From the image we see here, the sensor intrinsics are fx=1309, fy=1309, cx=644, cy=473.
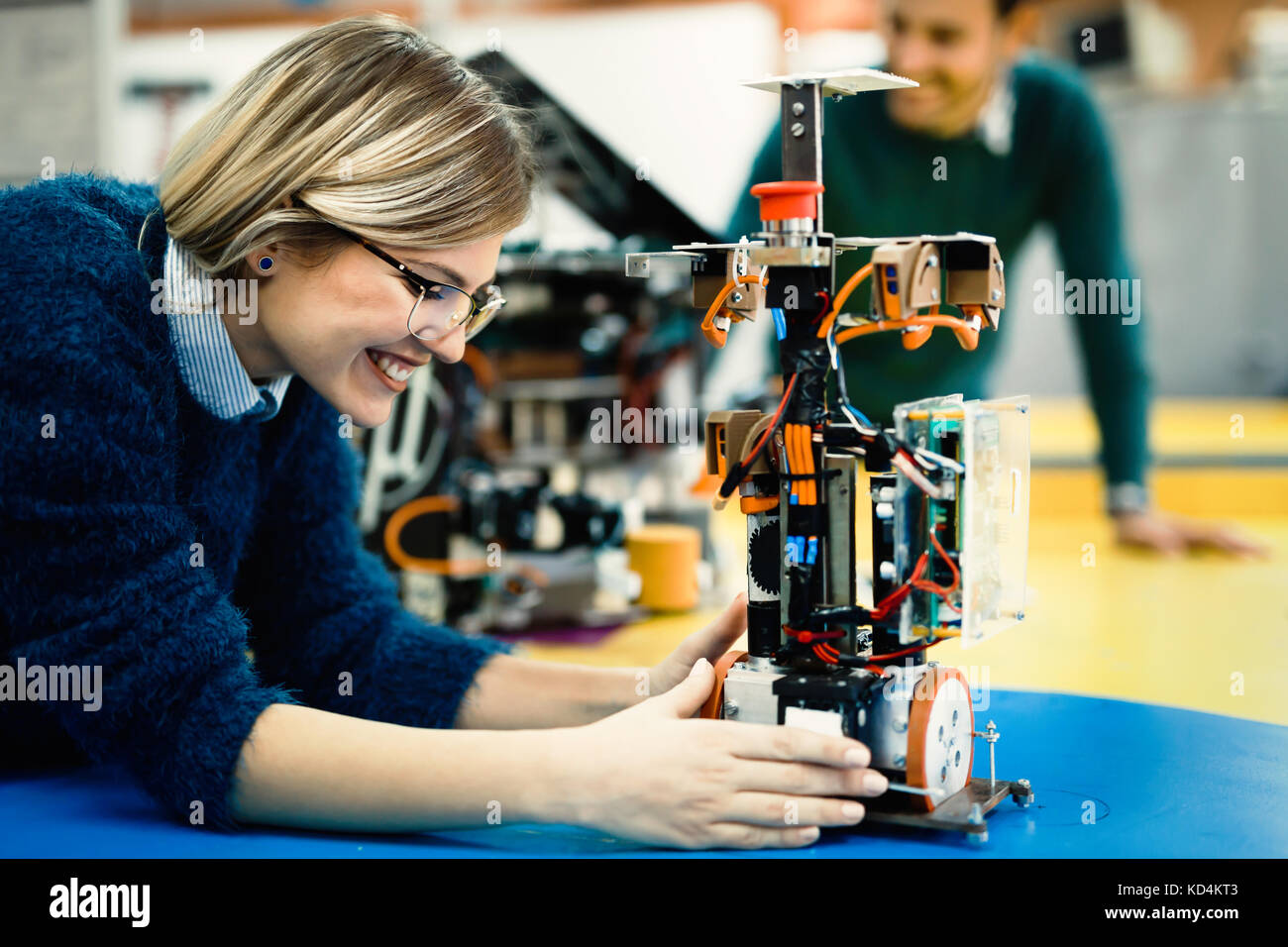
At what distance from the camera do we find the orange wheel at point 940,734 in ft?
2.88

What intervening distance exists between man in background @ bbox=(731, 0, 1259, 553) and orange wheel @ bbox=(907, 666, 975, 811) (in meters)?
1.75

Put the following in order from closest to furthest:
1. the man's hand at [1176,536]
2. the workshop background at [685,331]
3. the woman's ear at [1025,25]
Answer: the workshop background at [685,331]
the man's hand at [1176,536]
the woman's ear at [1025,25]

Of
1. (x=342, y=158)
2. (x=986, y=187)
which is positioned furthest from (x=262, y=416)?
(x=986, y=187)

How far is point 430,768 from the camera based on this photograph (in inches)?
34.4

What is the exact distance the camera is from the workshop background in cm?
226

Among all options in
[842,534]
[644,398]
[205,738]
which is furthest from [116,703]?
[644,398]

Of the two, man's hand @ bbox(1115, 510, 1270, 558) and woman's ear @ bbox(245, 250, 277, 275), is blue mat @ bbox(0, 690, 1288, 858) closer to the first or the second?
woman's ear @ bbox(245, 250, 277, 275)

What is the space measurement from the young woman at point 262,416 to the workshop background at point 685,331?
522mm

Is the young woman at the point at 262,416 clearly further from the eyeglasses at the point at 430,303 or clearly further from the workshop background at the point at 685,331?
the workshop background at the point at 685,331

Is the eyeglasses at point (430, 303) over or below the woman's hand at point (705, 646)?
over

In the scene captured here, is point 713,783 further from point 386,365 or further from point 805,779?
point 386,365

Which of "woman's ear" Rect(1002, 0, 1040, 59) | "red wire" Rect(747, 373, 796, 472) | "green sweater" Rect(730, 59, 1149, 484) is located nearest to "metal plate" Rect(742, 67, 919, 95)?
"red wire" Rect(747, 373, 796, 472)

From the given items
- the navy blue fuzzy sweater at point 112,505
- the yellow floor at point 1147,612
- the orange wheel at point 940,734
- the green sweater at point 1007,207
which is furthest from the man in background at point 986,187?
the navy blue fuzzy sweater at point 112,505
